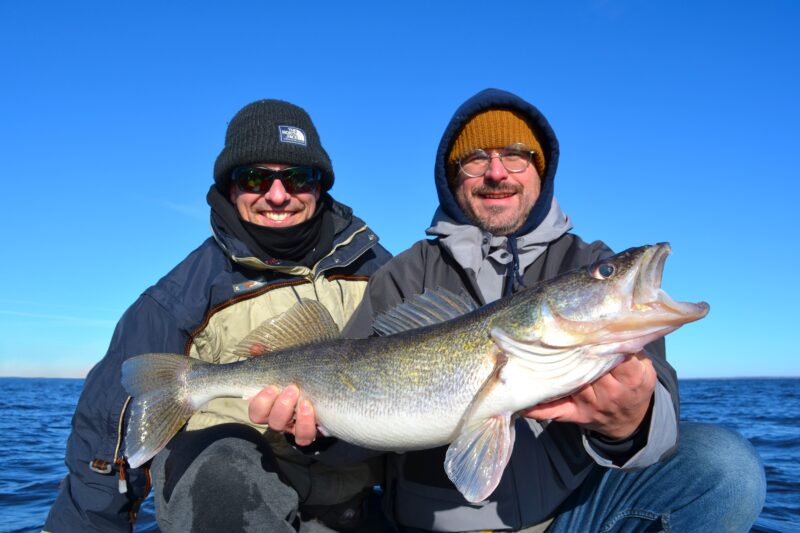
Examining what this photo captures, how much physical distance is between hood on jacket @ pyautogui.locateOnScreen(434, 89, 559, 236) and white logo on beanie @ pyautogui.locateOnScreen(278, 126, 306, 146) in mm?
1189

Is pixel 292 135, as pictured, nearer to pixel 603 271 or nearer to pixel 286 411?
pixel 286 411

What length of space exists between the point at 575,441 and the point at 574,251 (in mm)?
1350

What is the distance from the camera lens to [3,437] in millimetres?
13016

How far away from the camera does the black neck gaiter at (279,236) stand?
4.91m

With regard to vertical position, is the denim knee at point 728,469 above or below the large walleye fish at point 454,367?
below

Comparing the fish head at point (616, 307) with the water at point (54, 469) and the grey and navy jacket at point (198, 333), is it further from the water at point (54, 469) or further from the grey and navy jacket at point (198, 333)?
the water at point (54, 469)

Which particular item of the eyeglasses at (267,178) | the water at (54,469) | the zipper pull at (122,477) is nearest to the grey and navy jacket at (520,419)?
the eyeglasses at (267,178)

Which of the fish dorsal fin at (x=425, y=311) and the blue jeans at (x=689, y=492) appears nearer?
the blue jeans at (x=689, y=492)

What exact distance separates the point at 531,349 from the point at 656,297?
633 millimetres

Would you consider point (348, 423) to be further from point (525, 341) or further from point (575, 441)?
point (575, 441)

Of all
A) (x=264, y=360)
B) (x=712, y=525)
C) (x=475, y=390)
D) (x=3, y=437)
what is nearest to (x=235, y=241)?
(x=264, y=360)

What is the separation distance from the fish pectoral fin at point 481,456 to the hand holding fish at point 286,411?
3.02ft

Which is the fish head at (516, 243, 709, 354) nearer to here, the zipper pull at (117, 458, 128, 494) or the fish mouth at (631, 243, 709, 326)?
the fish mouth at (631, 243, 709, 326)

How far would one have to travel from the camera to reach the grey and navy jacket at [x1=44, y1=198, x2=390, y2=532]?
402 centimetres
